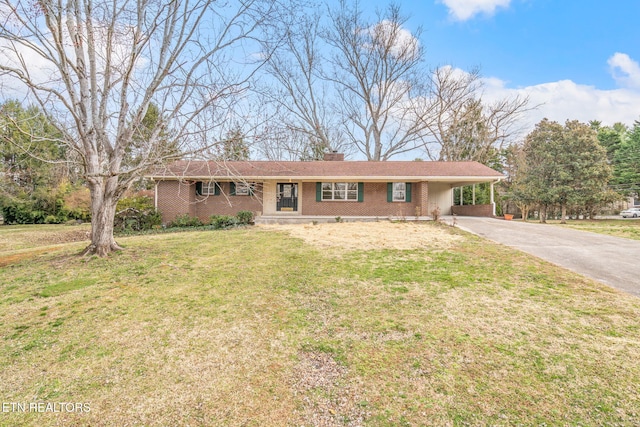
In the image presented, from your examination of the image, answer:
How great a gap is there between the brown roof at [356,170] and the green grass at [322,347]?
10.1 metres

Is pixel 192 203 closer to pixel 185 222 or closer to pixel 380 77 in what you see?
pixel 185 222

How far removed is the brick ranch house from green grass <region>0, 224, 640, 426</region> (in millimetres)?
10014

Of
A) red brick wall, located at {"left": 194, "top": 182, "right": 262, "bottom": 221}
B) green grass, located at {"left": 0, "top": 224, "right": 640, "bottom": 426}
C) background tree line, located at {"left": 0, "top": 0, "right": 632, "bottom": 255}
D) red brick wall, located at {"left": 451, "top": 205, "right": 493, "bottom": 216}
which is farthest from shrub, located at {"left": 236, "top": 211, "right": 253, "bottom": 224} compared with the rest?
red brick wall, located at {"left": 451, "top": 205, "right": 493, "bottom": 216}

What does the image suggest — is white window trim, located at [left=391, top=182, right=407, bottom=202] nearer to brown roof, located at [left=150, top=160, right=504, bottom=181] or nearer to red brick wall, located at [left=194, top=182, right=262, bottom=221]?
brown roof, located at [left=150, top=160, right=504, bottom=181]

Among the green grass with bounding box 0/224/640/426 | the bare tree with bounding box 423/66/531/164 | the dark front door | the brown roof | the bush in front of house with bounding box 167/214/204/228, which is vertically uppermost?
the bare tree with bounding box 423/66/531/164

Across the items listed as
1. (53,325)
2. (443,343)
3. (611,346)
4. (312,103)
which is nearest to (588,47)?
(312,103)

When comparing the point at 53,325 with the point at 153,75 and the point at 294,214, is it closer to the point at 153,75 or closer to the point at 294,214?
the point at 153,75

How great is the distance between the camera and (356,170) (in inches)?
656

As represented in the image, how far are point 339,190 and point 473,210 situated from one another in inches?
346

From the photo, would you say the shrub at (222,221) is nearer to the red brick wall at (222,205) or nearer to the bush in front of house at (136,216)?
the red brick wall at (222,205)

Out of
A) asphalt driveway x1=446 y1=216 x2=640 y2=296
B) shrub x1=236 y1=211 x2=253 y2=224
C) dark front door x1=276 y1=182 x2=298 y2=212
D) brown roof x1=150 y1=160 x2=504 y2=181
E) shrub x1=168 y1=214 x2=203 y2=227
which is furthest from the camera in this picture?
dark front door x1=276 y1=182 x2=298 y2=212

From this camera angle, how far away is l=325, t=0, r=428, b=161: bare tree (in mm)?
24359

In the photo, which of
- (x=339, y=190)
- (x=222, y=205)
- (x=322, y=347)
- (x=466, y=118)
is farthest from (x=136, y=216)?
(x=466, y=118)

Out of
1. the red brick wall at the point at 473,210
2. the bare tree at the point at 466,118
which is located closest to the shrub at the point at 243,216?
the red brick wall at the point at 473,210
